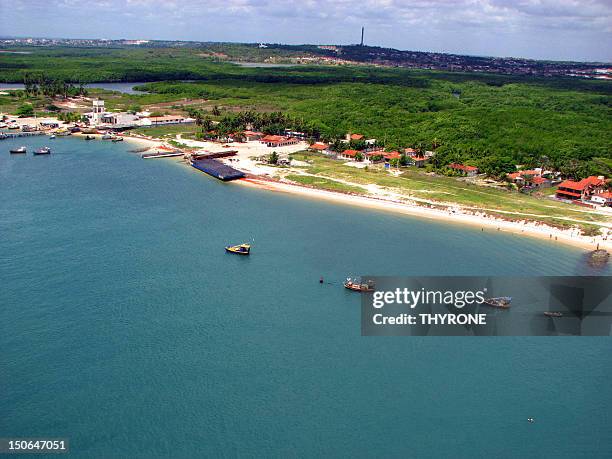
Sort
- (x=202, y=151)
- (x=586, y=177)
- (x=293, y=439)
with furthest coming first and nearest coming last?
(x=202, y=151), (x=586, y=177), (x=293, y=439)

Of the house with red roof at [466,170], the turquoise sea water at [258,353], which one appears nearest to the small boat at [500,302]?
the turquoise sea water at [258,353]

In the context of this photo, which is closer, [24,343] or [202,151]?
[24,343]

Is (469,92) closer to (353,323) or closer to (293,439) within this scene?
(353,323)

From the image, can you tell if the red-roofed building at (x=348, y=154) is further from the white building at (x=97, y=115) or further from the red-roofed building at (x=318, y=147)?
the white building at (x=97, y=115)

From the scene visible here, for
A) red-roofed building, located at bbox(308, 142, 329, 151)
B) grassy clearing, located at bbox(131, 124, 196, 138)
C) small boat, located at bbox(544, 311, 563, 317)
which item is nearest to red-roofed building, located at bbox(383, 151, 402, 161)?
red-roofed building, located at bbox(308, 142, 329, 151)

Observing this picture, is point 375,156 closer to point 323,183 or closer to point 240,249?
point 323,183

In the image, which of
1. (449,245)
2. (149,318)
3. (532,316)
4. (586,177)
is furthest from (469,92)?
(149,318)
